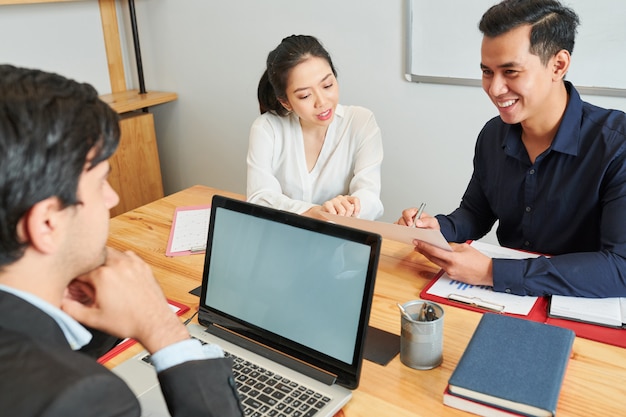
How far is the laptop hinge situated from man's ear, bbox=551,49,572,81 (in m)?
0.99

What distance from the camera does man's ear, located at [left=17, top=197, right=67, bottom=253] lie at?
0.73m

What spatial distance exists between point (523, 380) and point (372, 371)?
0.87ft

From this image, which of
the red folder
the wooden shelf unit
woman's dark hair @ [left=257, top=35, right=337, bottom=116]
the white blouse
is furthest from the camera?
the wooden shelf unit

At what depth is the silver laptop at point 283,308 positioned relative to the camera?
1.05m

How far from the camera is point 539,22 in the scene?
1.54m

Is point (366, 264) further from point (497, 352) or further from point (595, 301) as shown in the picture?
point (595, 301)

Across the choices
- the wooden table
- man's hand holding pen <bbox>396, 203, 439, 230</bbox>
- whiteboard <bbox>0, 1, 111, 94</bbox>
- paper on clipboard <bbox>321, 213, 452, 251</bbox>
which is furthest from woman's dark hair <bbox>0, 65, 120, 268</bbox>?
whiteboard <bbox>0, 1, 111, 94</bbox>

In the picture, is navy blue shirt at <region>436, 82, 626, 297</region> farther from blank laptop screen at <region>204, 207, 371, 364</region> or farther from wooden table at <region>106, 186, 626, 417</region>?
blank laptop screen at <region>204, 207, 371, 364</region>

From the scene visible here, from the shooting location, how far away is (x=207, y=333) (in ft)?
4.17

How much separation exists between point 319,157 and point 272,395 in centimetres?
115

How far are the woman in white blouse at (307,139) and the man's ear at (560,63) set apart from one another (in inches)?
24.8

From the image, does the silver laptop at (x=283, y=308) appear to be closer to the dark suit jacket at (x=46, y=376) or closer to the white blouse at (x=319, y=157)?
the dark suit jacket at (x=46, y=376)

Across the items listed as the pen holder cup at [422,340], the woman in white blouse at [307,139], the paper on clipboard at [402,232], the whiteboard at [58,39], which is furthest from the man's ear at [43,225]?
the whiteboard at [58,39]

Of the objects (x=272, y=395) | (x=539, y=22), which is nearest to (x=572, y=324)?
(x=272, y=395)
